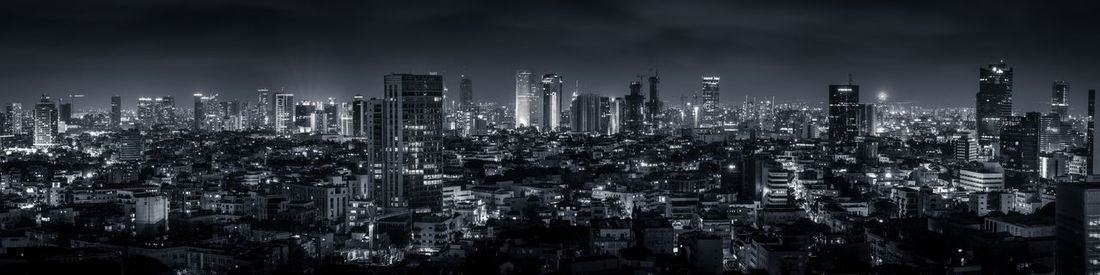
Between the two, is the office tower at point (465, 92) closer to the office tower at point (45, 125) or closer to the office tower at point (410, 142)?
the office tower at point (45, 125)

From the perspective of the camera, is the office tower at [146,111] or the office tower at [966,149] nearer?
the office tower at [966,149]

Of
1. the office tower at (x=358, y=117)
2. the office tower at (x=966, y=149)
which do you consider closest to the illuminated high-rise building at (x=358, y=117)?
the office tower at (x=358, y=117)

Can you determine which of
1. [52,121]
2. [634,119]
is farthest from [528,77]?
[52,121]

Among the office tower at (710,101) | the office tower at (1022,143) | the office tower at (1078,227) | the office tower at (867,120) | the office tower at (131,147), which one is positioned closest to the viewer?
the office tower at (1078,227)

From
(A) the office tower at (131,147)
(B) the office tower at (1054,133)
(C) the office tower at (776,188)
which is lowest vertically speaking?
(C) the office tower at (776,188)

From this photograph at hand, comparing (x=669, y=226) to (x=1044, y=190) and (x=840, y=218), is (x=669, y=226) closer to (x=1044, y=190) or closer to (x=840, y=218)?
(x=840, y=218)

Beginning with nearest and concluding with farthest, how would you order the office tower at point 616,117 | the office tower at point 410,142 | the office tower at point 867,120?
the office tower at point 410,142
the office tower at point 867,120
the office tower at point 616,117

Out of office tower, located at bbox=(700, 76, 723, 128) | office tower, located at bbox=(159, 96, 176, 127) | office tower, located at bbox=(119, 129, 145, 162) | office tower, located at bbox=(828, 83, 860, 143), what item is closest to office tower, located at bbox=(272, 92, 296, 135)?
office tower, located at bbox=(159, 96, 176, 127)
